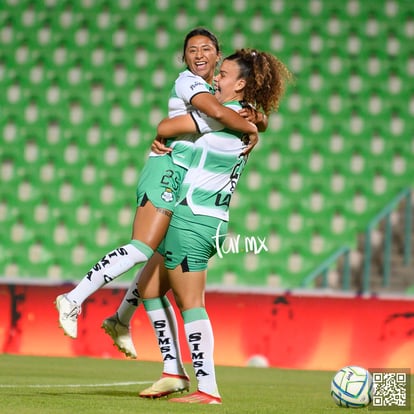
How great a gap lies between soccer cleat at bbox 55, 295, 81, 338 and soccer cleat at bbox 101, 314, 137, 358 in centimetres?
38

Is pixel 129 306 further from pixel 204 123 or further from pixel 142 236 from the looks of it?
pixel 204 123

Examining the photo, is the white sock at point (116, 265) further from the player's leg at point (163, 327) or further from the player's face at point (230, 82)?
the player's face at point (230, 82)

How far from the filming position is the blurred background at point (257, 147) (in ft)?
30.8

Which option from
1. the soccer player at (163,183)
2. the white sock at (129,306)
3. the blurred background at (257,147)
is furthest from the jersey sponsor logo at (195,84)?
the blurred background at (257,147)

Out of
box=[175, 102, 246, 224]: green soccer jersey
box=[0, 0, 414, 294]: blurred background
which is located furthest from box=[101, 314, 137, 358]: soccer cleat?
box=[0, 0, 414, 294]: blurred background

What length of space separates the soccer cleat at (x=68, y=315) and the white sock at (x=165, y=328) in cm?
46

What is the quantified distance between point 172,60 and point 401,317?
432 centimetres

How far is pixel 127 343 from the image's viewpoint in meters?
4.06

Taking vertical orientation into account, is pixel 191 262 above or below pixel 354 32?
below

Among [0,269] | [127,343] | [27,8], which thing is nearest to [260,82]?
[127,343]

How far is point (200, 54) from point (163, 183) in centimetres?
56

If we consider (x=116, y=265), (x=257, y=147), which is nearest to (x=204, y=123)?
(x=116, y=265)

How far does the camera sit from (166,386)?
4.04 m

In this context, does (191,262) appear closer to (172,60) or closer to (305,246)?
(305,246)
